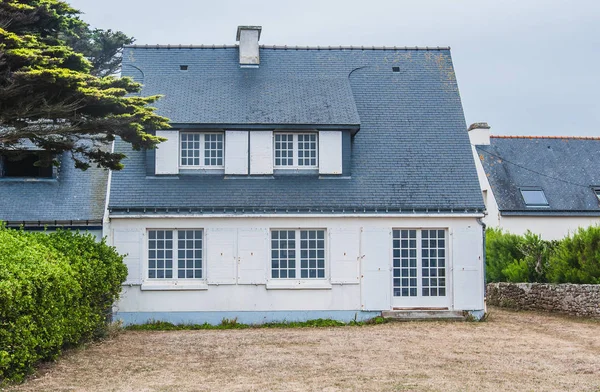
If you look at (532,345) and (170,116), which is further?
(170,116)

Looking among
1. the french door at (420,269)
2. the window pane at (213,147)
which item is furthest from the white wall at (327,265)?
the window pane at (213,147)

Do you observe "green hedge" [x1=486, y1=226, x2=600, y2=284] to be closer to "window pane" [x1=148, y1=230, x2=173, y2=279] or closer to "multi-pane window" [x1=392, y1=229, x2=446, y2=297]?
"multi-pane window" [x1=392, y1=229, x2=446, y2=297]

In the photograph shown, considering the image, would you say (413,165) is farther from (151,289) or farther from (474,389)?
(474,389)

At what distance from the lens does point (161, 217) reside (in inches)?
762

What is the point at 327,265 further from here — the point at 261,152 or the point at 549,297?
the point at 549,297

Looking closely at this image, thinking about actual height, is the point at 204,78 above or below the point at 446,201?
above

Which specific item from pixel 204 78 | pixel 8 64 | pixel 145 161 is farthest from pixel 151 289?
pixel 8 64

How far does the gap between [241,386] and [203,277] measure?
894cm

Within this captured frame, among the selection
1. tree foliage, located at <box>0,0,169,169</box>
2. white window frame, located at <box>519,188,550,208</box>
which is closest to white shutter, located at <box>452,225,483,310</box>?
tree foliage, located at <box>0,0,169,169</box>

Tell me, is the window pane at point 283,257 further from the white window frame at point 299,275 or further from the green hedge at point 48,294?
the green hedge at point 48,294

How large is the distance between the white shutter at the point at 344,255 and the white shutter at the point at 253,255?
1588 millimetres

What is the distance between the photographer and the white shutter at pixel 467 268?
19.9m

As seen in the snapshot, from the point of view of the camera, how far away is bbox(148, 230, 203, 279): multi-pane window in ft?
64.1

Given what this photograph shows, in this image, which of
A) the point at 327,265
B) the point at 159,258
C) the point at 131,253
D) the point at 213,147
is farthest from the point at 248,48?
the point at 131,253
